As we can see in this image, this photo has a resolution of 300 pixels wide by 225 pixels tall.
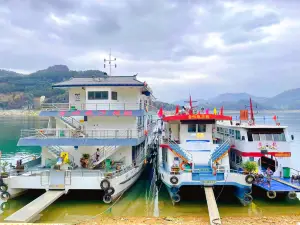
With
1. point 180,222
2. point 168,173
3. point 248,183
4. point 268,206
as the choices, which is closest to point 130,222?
point 180,222

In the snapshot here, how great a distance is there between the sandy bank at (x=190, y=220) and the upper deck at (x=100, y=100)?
23.0ft

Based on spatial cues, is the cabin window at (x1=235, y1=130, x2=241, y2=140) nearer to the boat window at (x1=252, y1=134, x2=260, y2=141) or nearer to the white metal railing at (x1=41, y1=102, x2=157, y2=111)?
the boat window at (x1=252, y1=134, x2=260, y2=141)

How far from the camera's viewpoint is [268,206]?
57.9 feet

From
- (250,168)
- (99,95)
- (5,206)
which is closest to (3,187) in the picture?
(5,206)

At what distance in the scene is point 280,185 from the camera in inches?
690

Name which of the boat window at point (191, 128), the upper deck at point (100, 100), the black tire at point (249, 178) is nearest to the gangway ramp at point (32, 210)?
the upper deck at point (100, 100)

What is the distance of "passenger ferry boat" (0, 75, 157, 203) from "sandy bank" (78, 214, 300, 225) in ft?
6.78

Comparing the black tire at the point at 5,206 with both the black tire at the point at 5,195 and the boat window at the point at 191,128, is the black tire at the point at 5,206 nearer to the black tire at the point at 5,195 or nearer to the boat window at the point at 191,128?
the black tire at the point at 5,195

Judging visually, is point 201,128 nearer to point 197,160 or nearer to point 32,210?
point 197,160

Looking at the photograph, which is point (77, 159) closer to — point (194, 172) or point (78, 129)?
point (78, 129)

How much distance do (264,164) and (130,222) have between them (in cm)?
1130

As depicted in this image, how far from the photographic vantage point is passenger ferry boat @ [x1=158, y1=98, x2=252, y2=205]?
54.7 ft

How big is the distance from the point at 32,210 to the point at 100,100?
8.97 m

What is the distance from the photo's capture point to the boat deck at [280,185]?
16703 millimetres
